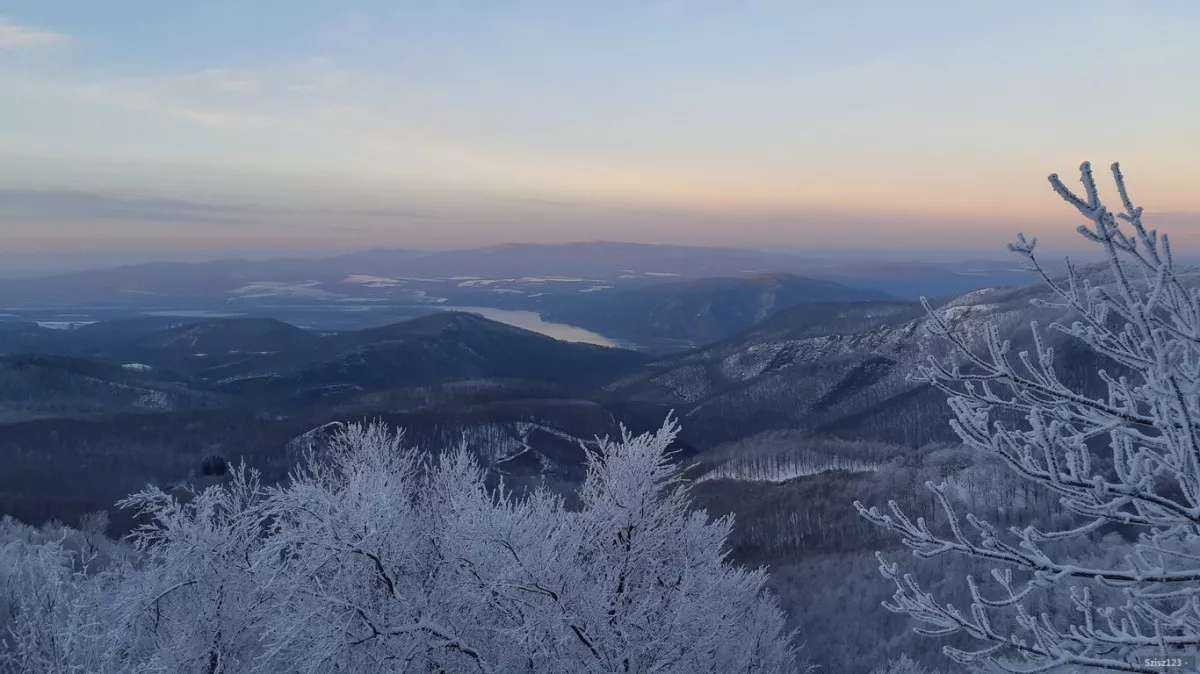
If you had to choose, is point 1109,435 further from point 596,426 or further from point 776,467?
point 596,426

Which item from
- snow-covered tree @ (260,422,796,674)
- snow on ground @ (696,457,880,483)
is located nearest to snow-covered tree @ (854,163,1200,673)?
snow-covered tree @ (260,422,796,674)

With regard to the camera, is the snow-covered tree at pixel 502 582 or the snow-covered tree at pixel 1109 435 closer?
the snow-covered tree at pixel 1109 435

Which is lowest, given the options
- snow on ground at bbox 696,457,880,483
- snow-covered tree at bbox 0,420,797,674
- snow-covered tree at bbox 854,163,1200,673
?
snow on ground at bbox 696,457,880,483

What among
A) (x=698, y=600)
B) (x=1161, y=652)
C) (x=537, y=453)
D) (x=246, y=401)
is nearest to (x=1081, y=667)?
(x=1161, y=652)

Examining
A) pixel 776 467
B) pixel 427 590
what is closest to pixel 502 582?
pixel 427 590

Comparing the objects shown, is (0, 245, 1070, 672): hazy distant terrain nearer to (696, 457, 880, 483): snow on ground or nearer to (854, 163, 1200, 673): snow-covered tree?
(696, 457, 880, 483): snow on ground

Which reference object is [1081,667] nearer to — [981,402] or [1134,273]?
[981,402]

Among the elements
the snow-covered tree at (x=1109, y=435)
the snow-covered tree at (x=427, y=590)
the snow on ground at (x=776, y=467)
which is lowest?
the snow on ground at (x=776, y=467)

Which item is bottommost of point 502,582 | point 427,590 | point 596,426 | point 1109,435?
point 596,426

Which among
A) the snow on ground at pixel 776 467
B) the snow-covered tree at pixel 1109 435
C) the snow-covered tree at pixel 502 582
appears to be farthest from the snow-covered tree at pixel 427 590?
the snow on ground at pixel 776 467

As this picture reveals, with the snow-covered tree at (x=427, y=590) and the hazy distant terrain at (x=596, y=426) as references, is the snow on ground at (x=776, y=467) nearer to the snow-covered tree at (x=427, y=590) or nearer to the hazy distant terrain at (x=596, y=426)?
the hazy distant terrain at (x=596, y=426)

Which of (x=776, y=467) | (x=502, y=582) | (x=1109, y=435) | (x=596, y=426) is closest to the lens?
(x=1109, y=435)

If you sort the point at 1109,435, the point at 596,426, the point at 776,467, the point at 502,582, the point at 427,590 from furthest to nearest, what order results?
the point at 596,426 < the point at 776,467 < the point at 427,590 < the point at 502,582 < the point at 1109,435
